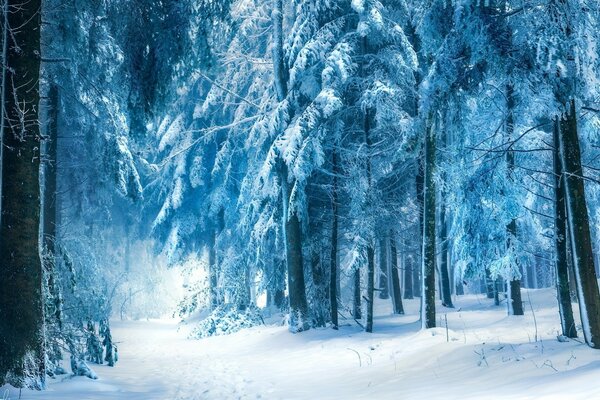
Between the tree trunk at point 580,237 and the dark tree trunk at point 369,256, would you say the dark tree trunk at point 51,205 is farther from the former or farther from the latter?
the tree trunk at point 580,237

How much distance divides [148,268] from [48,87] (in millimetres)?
29335

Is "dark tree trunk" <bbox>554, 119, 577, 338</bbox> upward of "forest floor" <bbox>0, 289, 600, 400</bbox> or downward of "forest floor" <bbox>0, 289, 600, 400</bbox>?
upward

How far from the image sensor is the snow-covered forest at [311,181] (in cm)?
683

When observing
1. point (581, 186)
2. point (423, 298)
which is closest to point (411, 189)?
point (423, 298)

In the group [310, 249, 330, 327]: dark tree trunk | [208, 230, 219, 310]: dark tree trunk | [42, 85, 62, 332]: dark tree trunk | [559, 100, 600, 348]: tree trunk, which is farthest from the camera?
[208, 230, 219, 310]: dark tree trunk

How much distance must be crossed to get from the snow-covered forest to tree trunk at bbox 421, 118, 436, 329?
0.17 ft

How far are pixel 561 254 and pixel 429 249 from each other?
13.4 feet

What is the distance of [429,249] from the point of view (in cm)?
1211

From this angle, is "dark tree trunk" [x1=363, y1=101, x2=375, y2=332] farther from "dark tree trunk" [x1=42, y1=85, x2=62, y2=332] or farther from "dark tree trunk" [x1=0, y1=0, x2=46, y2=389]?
"dark tree trunk" [x1=0, y1=0, x2=46, y2=389]

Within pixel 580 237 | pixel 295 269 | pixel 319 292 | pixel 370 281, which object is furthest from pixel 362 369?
pixel 319 292

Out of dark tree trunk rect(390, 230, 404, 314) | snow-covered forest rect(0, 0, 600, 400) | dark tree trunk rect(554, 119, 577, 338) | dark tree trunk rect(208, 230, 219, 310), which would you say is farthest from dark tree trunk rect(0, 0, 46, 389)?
dark tree trunk rect(208, 230, 219, 310)

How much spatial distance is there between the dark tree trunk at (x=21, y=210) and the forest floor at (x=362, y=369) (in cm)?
47

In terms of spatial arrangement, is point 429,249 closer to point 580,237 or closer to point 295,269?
point 295,269

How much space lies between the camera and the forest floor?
6.29m
